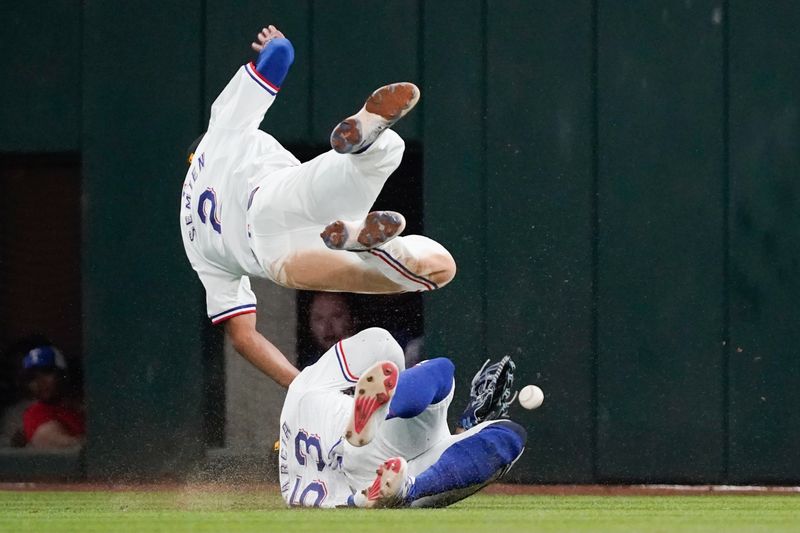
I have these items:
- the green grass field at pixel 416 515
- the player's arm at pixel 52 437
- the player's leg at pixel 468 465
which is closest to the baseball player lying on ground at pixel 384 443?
the player's leg at pixel 468 465

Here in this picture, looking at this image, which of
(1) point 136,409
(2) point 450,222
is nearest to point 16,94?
(1) point 136,409

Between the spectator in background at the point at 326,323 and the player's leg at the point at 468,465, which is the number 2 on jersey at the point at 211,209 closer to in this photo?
the player's leg at the point at 468,465

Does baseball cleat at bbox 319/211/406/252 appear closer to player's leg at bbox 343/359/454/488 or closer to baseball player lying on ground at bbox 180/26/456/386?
baseball player lying on ground at bbox 180/26/456/386

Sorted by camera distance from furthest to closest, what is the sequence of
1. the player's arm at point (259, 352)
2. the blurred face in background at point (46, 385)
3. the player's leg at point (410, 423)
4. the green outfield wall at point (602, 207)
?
the blurred face in background at point (46, 385) → the green outfield wall at point (602, 207) → the player's arm at point (259, 352) → the player's leg at point (410, 423)

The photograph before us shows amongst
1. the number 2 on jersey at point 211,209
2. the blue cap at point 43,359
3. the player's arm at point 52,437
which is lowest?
the player's arm at point 52,437

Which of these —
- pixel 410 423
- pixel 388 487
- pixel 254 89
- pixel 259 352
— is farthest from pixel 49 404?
pixel 388 487

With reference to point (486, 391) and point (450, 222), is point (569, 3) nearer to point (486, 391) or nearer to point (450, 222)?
point (450, 222)
